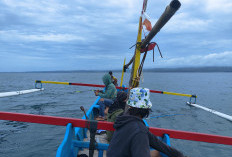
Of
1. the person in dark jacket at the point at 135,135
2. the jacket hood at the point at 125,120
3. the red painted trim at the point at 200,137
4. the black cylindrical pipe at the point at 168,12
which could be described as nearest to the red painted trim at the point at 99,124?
the red painted trim at the point at 200,137

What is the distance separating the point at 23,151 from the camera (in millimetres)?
7535

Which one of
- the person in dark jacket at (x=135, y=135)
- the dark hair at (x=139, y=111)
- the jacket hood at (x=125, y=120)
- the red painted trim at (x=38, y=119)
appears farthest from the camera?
the red painted trim at (x=38, y=119)

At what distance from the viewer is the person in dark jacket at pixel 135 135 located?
1.88m

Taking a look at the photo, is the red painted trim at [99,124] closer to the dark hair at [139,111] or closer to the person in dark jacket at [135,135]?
the person in dark jacket at [135,135]

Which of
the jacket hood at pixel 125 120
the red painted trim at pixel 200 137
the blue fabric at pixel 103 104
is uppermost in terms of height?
the jacket hood at pixel 125 120

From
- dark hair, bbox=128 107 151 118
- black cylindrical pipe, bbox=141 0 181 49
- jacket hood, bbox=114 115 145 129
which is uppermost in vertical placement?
black cylindrical pipe, bbox=141 0 181 49

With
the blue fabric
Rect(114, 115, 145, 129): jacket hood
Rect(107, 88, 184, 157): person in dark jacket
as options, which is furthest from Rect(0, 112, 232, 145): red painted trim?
the blue fabric

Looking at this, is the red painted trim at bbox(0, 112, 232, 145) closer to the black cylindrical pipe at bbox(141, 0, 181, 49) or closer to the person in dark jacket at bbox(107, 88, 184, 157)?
the person in dark jacket at bbox(107, 88, 184, 157)

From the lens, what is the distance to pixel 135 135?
6.31 ft

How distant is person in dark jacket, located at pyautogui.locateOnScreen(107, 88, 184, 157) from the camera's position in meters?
1.88

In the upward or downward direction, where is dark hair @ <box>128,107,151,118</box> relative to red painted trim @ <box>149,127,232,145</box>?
upward

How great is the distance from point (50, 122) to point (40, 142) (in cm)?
623

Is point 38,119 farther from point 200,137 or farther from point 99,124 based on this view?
point 200,137

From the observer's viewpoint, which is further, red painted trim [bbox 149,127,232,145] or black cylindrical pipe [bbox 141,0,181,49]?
red painted trim [bbox 149,127,232,145]
